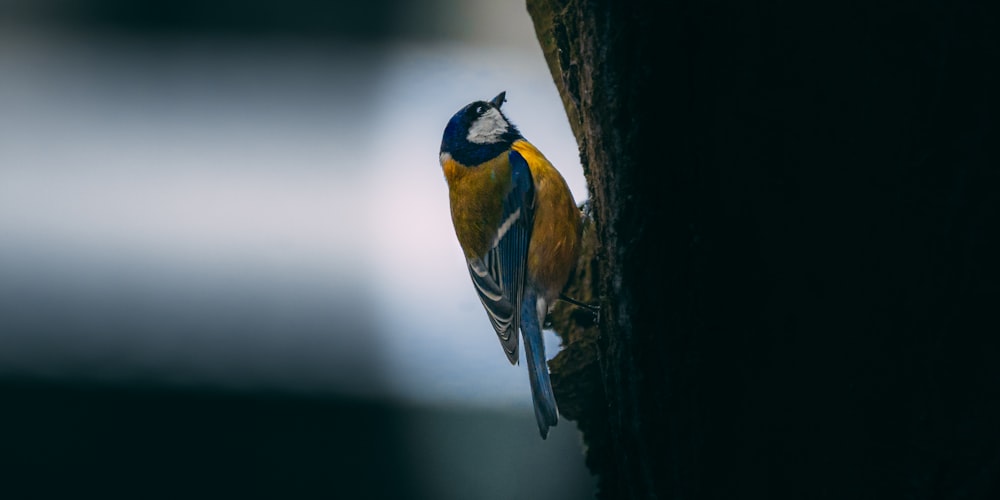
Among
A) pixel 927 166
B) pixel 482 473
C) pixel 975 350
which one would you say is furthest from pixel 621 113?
pixel 482 473

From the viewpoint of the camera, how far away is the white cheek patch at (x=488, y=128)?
2.16m

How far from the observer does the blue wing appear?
185 cm

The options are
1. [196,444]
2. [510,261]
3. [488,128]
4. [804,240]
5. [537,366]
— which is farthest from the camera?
[488,128]

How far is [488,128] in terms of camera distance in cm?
219

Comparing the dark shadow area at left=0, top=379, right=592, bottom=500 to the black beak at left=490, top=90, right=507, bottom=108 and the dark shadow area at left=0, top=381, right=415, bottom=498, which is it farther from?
the black beak at left=490, top=90, right=507, bottom=108

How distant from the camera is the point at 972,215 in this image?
748 millimetres

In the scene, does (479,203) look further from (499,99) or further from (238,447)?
(238,447)

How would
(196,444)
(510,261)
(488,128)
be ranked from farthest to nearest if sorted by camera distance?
(488,128), (510,261), (196,444)

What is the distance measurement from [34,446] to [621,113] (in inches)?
76.4

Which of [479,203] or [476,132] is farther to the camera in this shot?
[476,132]

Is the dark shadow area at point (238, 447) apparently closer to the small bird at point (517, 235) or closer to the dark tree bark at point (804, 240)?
the small bird at point (517, 235)

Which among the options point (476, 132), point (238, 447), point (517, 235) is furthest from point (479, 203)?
point (238, 447)

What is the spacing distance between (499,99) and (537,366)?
0.90 meters

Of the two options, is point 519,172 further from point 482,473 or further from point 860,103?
point 860,103
